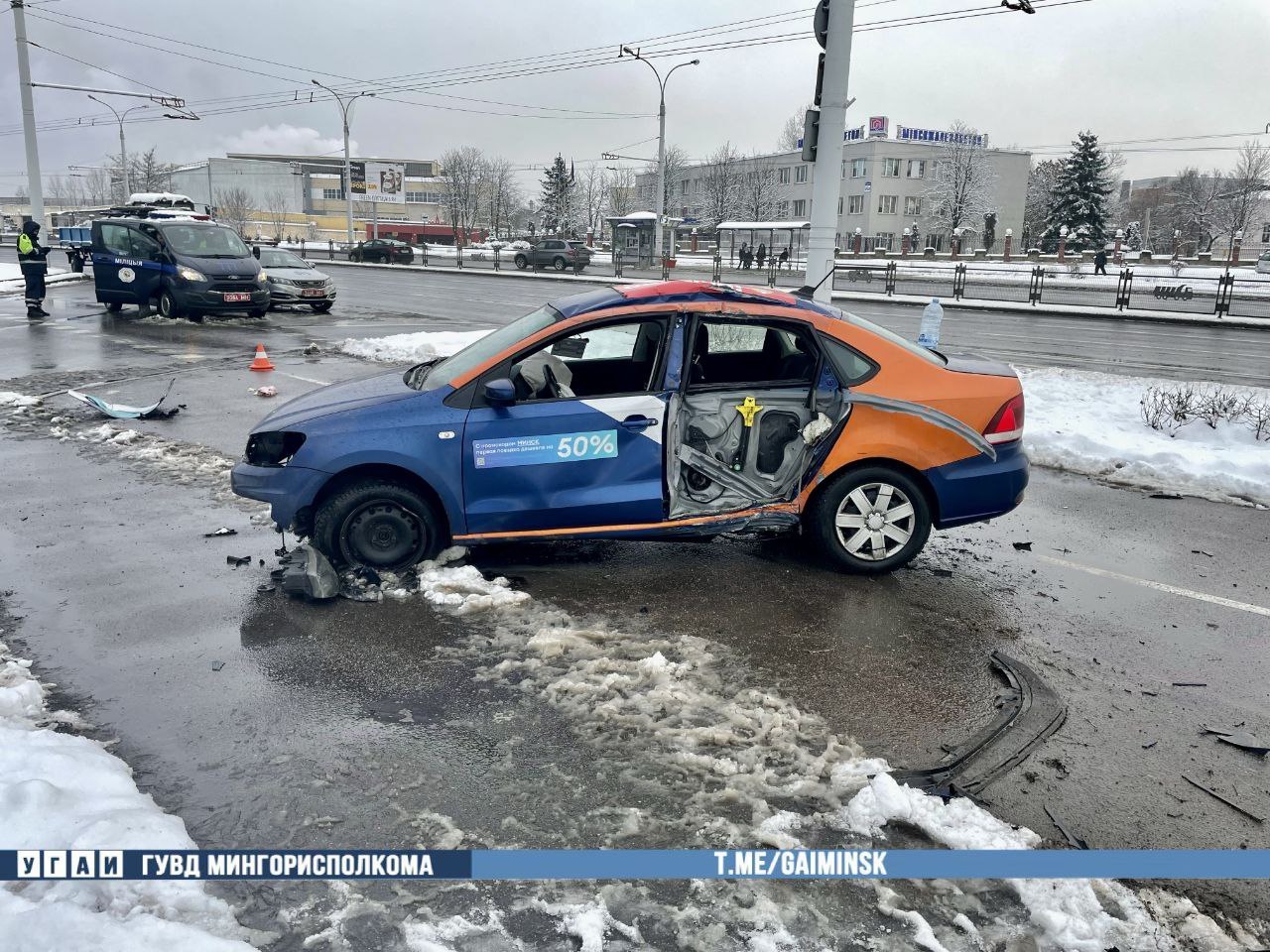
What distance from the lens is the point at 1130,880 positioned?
301cm

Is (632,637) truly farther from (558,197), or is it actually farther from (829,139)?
(558,197)

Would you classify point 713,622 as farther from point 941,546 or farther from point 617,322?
Result: point 941,546

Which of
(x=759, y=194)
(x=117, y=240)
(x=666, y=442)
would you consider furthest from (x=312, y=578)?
(x=759, y=194)

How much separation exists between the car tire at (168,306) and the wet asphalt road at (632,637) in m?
13.0

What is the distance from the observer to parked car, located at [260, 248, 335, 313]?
21.9 m

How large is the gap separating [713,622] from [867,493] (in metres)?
1.35

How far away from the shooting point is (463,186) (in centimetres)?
9669

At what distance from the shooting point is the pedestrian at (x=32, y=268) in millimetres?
19234

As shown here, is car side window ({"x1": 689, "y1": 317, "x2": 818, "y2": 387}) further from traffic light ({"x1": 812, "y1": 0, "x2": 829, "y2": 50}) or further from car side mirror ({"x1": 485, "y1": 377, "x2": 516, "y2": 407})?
traffic light ({"x1": 812, "y1": 0, "x2": 829, "y2": 50})

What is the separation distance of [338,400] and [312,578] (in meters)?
1.11

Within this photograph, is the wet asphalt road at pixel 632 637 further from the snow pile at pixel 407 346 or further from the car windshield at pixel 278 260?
the car windshield at pixel 278 260

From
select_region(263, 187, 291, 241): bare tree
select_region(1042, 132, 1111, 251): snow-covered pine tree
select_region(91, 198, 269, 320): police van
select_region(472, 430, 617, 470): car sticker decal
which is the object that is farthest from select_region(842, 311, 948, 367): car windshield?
select_region(263, 187, 291, 241): bare tree

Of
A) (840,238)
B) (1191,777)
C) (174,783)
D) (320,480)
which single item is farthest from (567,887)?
(840,238)

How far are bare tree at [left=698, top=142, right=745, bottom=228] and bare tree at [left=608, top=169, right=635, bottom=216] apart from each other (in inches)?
626
